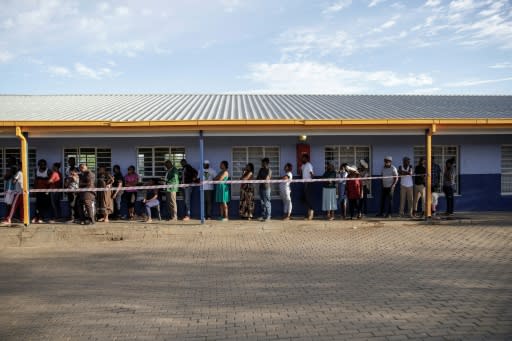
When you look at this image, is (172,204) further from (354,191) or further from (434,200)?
(434,200)

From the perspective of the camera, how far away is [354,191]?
11.2 meters

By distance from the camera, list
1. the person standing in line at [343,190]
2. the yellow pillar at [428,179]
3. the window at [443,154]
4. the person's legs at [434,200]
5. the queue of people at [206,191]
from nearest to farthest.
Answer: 1. the queue of people at [206,191]
2. the yellow pillar at [428,179]
3. the person standing in line at [343,190]
4. the person's legs at [434,200]
5. the window at [443,154]

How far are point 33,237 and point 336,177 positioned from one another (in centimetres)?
723

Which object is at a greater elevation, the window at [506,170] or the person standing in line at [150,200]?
the window at [506,170]

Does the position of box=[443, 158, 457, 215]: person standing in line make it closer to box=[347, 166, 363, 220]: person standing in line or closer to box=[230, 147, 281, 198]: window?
box=[347, 166, 363, 220]: person standing in line

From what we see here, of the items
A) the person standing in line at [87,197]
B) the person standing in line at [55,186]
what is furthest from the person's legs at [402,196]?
the person standing in line at [55,186]

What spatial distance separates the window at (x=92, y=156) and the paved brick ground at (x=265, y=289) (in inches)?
127

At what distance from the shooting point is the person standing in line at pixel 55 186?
11047 millimetres

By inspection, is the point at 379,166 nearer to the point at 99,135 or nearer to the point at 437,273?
the point at 437,273

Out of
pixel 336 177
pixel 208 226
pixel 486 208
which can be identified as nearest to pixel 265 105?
pixel 336 177

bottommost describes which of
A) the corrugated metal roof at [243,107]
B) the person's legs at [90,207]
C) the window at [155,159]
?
the person's legs at [90,207]

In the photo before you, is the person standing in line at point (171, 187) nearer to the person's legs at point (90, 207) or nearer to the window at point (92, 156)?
the person's legs at point (90, 207)

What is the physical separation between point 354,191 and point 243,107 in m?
4.33

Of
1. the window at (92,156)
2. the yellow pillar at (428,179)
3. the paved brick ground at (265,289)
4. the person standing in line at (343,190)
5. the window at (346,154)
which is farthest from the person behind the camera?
the window at (346,154)
